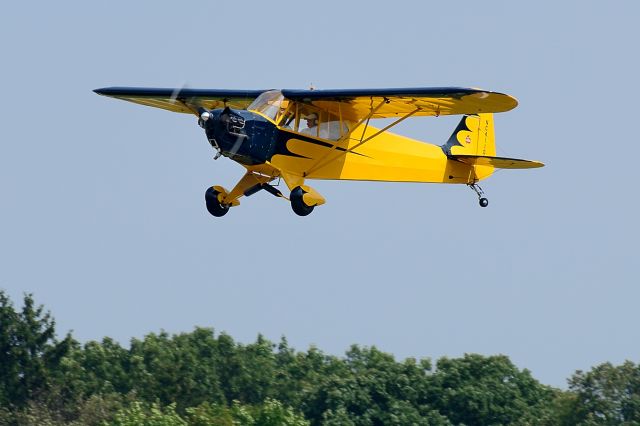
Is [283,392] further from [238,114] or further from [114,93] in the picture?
[238,114]

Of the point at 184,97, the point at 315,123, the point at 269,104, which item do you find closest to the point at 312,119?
the point at 315,123

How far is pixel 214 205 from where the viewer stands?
2839cm

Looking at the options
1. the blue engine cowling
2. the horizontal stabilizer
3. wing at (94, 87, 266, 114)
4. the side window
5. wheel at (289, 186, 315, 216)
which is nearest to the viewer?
the blue engine cowling

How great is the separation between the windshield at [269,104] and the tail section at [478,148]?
5722mm

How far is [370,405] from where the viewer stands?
5531cm

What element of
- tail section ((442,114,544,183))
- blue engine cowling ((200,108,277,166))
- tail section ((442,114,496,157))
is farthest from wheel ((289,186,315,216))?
tail section ((442,114,496,157))

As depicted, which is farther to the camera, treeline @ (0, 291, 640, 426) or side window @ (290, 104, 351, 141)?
treeline @ (0, 291, 640, 426)

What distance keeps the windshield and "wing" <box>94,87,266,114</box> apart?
64cm

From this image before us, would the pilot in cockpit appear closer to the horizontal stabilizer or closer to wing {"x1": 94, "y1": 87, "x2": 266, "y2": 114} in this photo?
wing {"x1": 94, "y1": 87, "x2": 266, "y2": 114}

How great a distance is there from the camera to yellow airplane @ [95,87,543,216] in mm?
26703

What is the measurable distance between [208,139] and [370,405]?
30.3 m

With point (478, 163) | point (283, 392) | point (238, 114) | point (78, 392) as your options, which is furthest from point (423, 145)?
point (283, 392)

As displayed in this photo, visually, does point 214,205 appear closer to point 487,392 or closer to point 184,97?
point 184,97

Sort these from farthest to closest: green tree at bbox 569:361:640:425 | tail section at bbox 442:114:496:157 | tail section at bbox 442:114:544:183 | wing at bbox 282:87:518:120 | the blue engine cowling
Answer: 1. green tree at bbox 569:361:640:425
2. tail section at bbox 442:114:496:157
3. tail section at bbox 442:114:544:183
4. wing at bbox 282:87:518:120
5. the blue engine cowling
